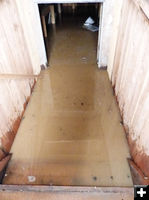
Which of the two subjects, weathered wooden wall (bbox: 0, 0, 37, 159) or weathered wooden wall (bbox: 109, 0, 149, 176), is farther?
weathered wooden wall (bbox: 0, 0, 37, 159)

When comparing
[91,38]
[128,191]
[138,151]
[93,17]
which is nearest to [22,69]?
[138,151]

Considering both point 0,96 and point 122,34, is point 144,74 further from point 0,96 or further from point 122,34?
point 0,96

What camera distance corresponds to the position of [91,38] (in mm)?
3604

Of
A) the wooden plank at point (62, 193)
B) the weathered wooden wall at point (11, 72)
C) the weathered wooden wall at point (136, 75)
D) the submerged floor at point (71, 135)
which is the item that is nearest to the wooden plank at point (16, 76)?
the weathered wooden wall at point (11, 72)

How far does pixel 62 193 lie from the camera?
4.85 ft

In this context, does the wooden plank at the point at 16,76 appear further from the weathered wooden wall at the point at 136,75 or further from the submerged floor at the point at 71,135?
the weathered wooden wall at the point at 136,75

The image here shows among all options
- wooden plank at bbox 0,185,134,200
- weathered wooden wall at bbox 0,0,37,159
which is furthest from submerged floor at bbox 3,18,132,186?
weathered wooden wall at bbox 0,0,37,159

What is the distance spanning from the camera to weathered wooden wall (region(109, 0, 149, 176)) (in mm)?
1267

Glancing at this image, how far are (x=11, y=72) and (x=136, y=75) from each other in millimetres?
1229

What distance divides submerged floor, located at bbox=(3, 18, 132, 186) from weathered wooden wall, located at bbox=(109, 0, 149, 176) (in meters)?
0.22

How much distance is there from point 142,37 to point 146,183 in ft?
3.93

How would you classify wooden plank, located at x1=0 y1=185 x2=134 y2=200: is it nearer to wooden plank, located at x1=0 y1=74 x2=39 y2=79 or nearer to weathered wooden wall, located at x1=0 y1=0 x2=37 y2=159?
weathered wooden wall, located at x1=0 y1=0 x2=37 y2=159

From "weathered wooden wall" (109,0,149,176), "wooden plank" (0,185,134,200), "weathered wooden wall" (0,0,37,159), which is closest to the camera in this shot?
"weathered wooden wall" (109,0,149,176)

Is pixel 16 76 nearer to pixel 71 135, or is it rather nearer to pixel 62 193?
pixel 71 135
